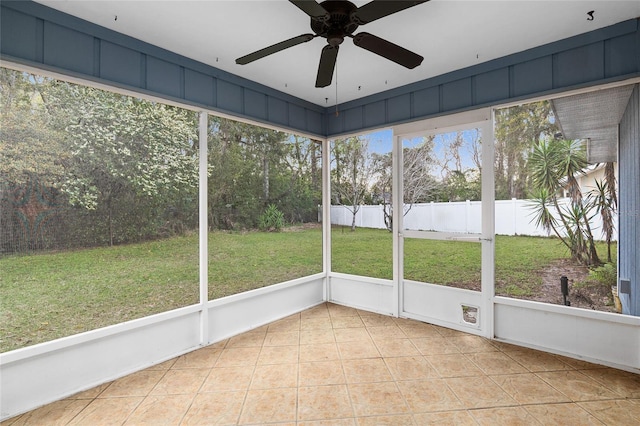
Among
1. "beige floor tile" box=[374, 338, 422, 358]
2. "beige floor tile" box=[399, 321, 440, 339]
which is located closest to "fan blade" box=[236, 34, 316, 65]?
"beige floor tile" box=[374, 338, 422, 358]

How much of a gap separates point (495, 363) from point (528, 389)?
383 mm

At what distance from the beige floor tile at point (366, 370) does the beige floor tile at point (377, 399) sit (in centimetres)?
7

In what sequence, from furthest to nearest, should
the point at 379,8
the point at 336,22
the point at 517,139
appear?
1. the point at 517,139
2. the point at 336,22
3. the point at 379,8

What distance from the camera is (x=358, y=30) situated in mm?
2566

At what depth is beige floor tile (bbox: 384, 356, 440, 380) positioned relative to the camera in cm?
243

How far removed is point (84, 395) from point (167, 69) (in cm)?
264

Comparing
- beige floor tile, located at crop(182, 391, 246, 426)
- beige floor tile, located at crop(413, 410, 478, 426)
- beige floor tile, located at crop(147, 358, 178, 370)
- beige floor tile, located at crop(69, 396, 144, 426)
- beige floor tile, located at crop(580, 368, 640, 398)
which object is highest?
beige floor tile, located at crop(580, 368, 640, 398)

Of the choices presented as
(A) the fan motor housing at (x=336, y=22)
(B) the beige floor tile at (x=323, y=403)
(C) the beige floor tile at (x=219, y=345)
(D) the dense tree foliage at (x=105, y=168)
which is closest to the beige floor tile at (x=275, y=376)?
(B) the beige floor tile at (x=323, y=403)

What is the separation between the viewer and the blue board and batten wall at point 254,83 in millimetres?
2152

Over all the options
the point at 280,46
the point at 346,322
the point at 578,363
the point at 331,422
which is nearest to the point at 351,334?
the point at 346,322

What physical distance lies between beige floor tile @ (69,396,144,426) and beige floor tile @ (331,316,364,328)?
1980 mm

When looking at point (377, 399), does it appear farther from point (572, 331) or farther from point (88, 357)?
point (88, 357)

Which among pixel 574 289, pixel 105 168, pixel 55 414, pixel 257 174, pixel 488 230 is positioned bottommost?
A: pixel 55 414

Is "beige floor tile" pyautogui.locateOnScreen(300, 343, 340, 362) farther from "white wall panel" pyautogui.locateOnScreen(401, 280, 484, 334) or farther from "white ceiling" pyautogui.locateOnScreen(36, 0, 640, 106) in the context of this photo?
"white ceiling" pyautogui.locateOnScreen(36, 0, 640, 106)
